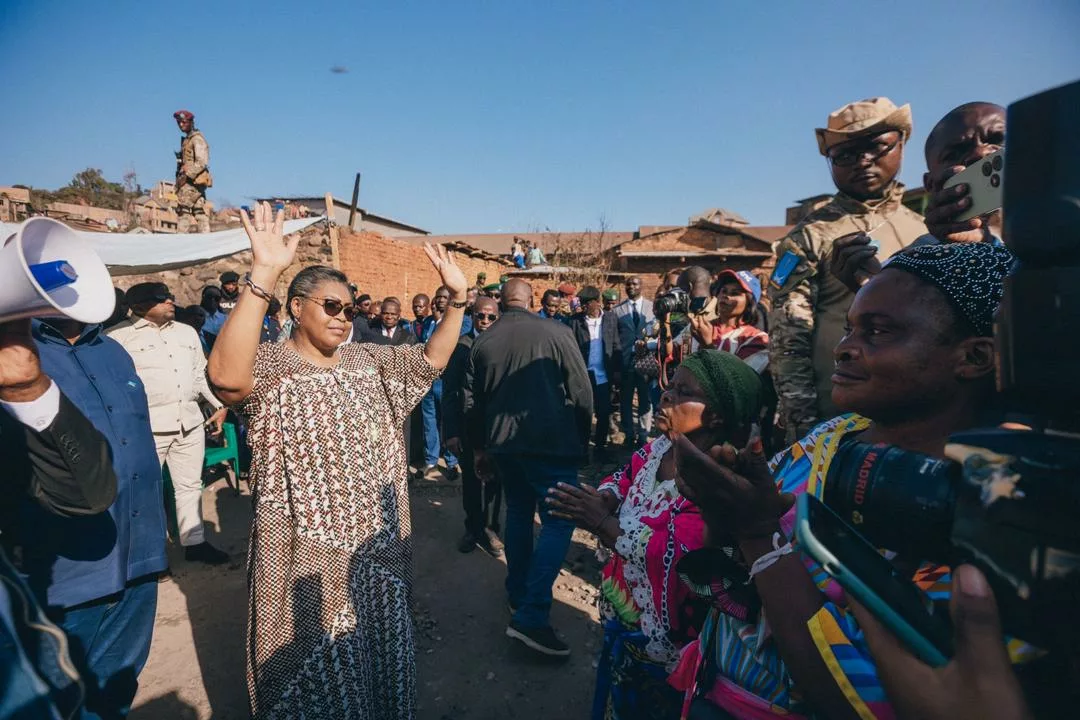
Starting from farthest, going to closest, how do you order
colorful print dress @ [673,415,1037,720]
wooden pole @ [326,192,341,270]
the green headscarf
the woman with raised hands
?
wooden pole @ [326,192,341,270]
the woman with raised hands
the green headscarf
colorful print dress @ [673,415,1037,720]

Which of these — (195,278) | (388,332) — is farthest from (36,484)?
(195,278)

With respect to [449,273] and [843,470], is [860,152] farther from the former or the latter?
[843,470]

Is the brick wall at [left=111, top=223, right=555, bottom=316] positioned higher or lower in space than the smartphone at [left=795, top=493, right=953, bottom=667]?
higher


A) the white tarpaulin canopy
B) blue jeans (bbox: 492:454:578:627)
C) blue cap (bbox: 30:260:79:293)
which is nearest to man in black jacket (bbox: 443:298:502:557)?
blue jeans (bbox: 492:454:578:627)

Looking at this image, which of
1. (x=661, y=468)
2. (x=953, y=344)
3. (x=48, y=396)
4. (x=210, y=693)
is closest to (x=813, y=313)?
(x=661, y=468)

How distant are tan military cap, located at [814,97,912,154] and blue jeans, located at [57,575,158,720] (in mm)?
3440

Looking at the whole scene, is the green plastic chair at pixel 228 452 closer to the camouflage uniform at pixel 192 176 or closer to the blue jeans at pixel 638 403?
the blue jeans at pixel 638 403

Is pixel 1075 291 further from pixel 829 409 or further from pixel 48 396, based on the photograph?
pixel 48 396

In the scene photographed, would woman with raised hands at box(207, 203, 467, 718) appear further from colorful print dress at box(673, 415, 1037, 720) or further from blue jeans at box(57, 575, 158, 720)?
colorful print dress at box(673, 415, 1037, 720)

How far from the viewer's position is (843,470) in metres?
0.76

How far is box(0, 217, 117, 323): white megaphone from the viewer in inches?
43.9

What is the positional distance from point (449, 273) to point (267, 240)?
72cm

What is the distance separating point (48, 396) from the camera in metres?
1.41

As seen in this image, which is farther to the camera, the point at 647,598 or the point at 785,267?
the point at 785,267
